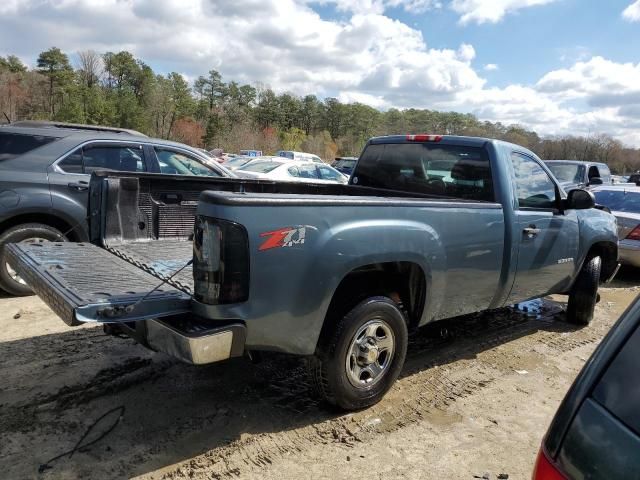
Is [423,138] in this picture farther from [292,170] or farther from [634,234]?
[292,170]

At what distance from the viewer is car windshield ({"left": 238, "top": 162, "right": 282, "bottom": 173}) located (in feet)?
48.9

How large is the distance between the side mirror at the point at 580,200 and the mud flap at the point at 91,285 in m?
3.89

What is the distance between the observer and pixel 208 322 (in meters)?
2.80

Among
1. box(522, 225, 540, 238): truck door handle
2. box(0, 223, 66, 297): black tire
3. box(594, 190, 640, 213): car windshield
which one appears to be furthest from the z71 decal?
box(594, 190, 640, 213): car windshield

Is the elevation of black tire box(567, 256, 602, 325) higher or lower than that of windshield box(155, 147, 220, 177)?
lower

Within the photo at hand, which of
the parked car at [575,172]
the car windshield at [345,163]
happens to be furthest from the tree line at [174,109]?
the parked car at [575,172]

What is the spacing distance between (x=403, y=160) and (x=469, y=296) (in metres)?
1.68

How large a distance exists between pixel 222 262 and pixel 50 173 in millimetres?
4237

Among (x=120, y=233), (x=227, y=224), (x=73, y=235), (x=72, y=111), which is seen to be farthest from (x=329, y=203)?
(x=72, y=111)

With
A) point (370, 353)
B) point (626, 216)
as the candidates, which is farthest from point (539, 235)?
point (626, 216)

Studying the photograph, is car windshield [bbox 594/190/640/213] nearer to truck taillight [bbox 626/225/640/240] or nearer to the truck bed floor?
truck taillight [bbox 626/225/640/240]

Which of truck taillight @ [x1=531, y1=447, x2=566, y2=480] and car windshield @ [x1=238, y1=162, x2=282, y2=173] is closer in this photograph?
truck taillight @ [x1=531, y1=447, x2=566, y2=480]

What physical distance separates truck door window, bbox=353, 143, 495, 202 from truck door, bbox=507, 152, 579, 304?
0.35 meters

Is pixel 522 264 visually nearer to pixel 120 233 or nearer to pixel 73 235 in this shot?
pixel 120 233
